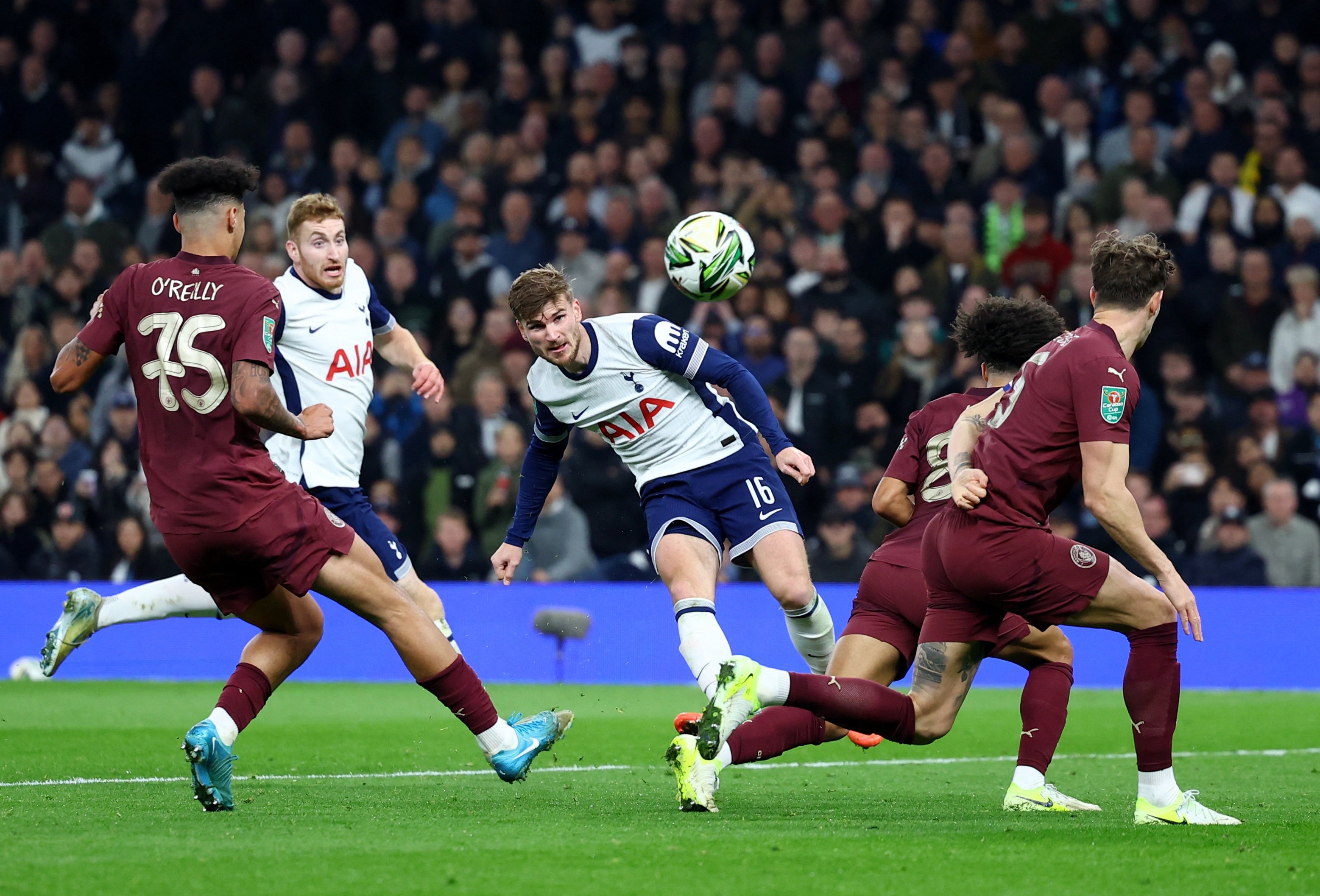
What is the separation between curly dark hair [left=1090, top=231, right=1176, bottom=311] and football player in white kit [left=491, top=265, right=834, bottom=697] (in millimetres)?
1529

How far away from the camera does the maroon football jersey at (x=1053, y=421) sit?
538cm

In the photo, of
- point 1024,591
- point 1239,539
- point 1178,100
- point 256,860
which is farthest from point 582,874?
point 1178,100

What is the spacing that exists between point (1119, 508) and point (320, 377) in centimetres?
427

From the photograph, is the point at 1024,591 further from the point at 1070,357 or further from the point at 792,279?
the point at 792,279

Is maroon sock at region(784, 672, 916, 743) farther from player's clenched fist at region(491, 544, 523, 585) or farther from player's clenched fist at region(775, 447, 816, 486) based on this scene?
player's clenched fist at region(491, 544, 523, 585)

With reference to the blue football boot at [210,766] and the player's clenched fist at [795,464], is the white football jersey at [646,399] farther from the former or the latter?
the blue football boot at [210,766]

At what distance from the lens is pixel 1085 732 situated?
9.90 metres

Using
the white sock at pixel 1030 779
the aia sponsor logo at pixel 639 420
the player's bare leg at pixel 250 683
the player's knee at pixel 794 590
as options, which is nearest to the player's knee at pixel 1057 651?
the white sock at pixel 1030 779

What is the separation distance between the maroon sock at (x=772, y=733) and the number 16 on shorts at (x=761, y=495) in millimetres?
1031

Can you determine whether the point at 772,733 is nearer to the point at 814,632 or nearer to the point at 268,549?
the point at 814,632

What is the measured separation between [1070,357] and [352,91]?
13926mm

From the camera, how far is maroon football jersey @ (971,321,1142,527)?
5379 millimetres

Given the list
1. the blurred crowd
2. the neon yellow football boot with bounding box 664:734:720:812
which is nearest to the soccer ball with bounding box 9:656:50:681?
the blurred crowd

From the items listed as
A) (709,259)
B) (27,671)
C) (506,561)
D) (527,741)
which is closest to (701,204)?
(27,671)
